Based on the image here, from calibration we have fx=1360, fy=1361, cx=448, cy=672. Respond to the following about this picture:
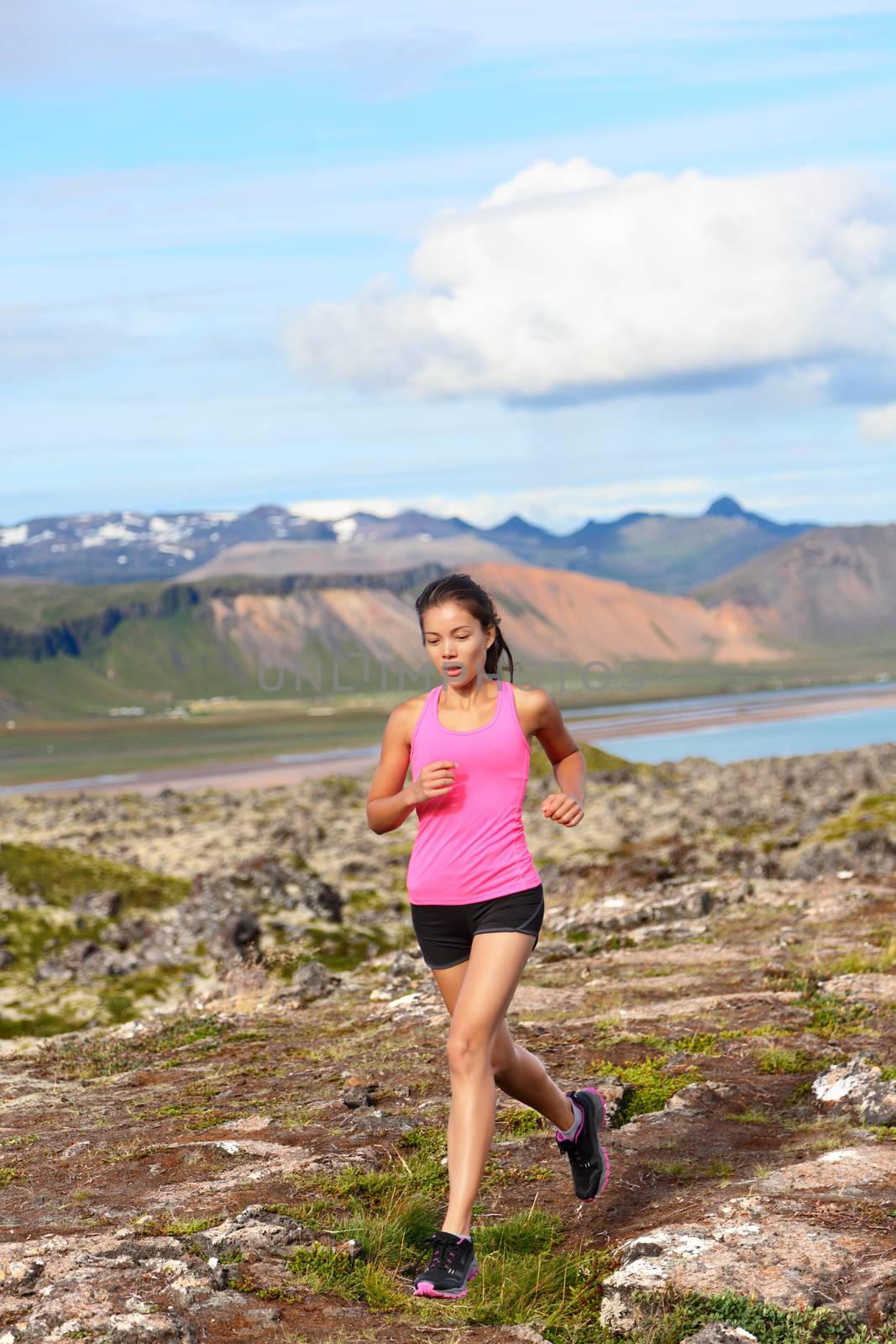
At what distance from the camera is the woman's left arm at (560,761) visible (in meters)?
5.94

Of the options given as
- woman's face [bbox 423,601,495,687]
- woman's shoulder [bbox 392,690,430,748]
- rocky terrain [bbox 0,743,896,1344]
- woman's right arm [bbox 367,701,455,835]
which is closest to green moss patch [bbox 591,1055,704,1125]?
rocky terrain [bbox 0,743,896,1344]

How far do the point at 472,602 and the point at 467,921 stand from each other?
1398mm

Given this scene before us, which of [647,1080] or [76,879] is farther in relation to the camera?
[76,879]

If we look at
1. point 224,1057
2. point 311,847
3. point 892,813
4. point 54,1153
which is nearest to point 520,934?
point 54,1153

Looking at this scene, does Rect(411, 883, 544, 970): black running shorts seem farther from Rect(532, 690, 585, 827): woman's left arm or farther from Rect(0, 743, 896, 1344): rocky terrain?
Rect(0, 743, 896, 1344): rocky terrain

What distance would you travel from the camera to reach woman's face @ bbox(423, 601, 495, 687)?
595 centimetres

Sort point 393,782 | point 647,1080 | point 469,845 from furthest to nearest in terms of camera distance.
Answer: point 647,1080 → point 393,782 → point 469,845

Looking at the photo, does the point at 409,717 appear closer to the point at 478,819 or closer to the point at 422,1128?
the point at 478,819

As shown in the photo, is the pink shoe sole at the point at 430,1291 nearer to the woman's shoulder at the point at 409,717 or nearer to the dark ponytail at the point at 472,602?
the woman's shoulder at the point at 409,717

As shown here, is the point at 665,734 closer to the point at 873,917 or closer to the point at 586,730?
the point at 586,730

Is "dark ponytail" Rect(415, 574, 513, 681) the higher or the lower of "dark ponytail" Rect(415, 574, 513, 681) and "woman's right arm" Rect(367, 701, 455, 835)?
the higher

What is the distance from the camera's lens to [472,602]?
6.05 m

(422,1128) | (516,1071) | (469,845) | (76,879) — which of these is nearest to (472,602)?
(469,845)

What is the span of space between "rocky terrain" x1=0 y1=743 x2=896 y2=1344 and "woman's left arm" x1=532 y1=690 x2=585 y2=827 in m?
1.89
